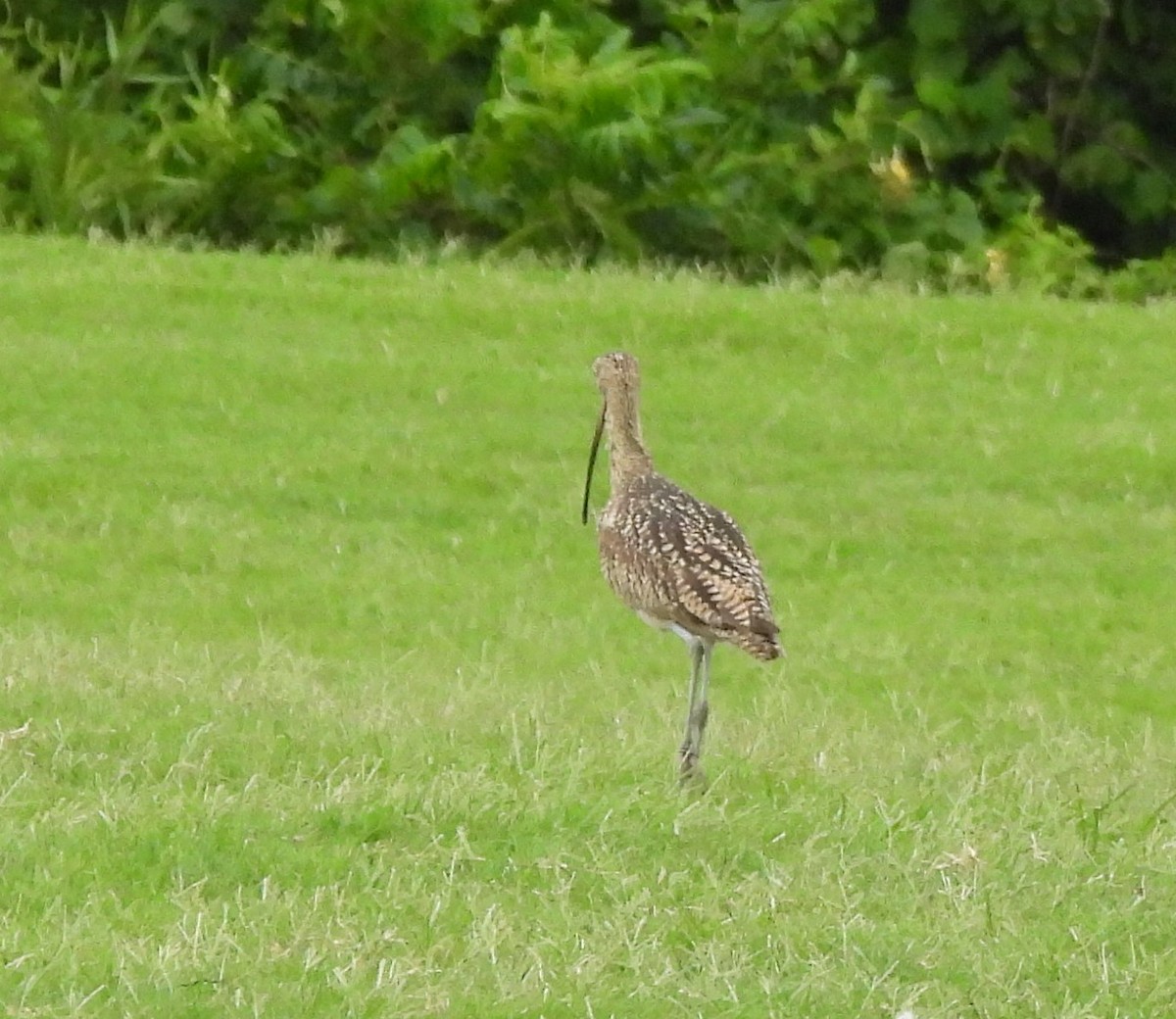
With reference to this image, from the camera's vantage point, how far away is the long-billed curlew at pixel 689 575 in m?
7.59

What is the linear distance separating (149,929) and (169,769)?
148 centimetres

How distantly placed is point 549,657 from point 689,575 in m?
3.37

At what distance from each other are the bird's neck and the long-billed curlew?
0.38 ft

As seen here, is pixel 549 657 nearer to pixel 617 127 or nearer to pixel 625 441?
pixel 625 441

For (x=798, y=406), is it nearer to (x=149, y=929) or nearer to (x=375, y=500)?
(x=375, y=500)

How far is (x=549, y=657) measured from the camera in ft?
36.6

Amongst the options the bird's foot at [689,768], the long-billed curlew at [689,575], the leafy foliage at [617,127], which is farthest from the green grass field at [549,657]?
the leafy foliage at [617,127]

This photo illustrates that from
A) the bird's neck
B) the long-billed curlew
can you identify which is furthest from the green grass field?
the bird's neck

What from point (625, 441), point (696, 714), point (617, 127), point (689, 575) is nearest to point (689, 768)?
point (696, 714)

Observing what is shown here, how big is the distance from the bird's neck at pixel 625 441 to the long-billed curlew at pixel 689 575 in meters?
0.12

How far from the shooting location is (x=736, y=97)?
862 inches

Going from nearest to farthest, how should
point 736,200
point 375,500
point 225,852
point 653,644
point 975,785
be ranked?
point 225,852, point 975,785, point 653,644, point 375,500, point 736,200

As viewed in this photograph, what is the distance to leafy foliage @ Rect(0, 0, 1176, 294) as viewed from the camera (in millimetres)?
19875

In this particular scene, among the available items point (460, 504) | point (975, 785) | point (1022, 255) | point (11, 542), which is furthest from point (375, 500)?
point (1022, 255)
